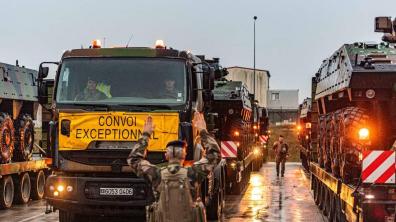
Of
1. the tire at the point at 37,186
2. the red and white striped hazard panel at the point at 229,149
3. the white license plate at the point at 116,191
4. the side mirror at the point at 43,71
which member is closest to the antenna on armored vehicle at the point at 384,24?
the white license plate at the point at 116,191

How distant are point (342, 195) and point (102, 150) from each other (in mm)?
3747

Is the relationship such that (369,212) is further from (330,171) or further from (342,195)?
(330,171)

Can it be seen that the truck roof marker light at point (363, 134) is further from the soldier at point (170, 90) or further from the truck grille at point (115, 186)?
the truck grille at point (115, 186)

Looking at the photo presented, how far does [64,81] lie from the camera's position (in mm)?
11562

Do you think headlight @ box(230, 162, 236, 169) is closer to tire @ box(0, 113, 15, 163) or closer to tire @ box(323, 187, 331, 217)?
tire @ box(323, 187, 331, 217)

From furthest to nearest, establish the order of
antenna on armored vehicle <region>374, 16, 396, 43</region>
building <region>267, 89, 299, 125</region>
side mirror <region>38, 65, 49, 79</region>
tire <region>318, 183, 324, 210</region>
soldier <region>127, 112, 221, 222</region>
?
building <region>267, 89, 299, 125</region>, tire <region>318, 183, 324, 210</region>, side mirror <region>38, 65, 49, 79</region>, antenna on armored vehicle <region>374, 16, 396, 43</region>, soldier <region>127, 112, 221, 222</region>

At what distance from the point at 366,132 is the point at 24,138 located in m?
10.9

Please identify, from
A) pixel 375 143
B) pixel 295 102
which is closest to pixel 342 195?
pixel 375 143

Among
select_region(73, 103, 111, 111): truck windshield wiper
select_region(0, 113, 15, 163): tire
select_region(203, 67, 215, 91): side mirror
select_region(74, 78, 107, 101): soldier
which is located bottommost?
select_region(0, 113, 15, 163): tire

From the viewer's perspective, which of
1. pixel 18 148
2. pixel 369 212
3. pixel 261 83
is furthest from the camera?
pixel 261 83

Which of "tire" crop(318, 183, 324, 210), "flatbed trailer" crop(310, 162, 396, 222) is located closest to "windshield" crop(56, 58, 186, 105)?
"flatbed trailer" crop(310, 162, 396, 222)

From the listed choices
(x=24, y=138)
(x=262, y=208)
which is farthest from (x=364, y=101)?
(x=24, y=138)

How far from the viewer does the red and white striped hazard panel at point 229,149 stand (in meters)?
19.7

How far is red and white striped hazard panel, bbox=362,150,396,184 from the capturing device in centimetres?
996
